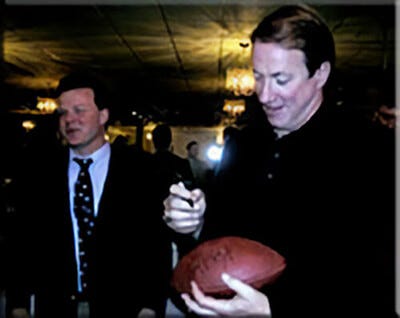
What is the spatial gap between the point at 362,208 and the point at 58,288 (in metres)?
0.90

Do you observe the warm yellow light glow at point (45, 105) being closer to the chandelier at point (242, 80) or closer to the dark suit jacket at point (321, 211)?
the chandelier at point (242, 80)

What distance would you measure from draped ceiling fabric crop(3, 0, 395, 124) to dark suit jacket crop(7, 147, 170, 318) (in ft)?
7.23

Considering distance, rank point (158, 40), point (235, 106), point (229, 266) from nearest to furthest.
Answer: point (229, 266)
point (158, 40)
point (235, 106)

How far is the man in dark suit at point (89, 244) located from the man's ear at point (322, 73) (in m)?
0.69

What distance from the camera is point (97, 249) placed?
1.54 m

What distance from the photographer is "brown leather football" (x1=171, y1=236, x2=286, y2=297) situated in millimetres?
991

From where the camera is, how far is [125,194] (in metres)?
1.62

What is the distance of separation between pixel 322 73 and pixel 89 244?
2.61 feet

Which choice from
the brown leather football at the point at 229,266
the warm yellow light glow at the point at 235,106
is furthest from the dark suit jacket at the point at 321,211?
the warm yellow light glow at the point at 235,106

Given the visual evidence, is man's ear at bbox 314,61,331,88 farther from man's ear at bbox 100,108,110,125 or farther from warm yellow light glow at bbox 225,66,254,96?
warm yellow light glow at bbox 225,66,254,96

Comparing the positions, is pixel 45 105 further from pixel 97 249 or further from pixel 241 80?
pixel 97 249

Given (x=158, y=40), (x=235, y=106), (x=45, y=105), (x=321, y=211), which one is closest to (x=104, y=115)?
(x=321, y=211)

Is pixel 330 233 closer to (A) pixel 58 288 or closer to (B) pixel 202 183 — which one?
(A) pixel 58 288

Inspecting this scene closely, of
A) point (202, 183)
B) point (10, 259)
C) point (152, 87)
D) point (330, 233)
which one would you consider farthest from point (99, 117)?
point (152, 87)
